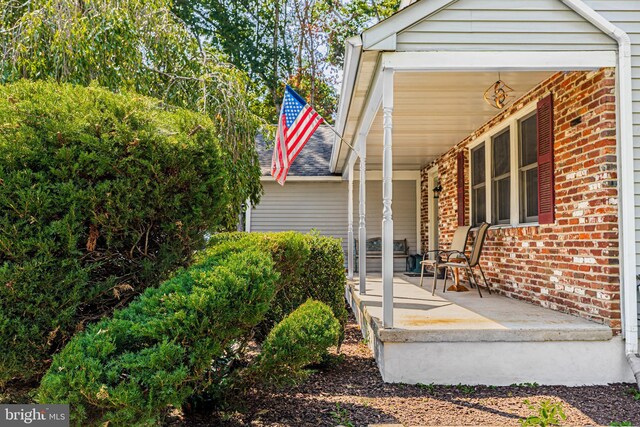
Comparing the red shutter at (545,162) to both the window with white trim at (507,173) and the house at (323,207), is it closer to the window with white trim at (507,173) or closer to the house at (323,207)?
the window with white trim at (507,173)

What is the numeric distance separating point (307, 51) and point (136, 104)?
1908 cm

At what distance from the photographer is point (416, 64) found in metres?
3.98

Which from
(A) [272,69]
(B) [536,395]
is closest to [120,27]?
(B) [536,395]

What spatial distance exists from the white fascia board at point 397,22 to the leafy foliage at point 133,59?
194cm

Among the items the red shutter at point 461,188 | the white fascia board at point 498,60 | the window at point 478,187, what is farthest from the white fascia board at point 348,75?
the red shutter at point 461,188

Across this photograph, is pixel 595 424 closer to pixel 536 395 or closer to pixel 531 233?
pixel 536 395

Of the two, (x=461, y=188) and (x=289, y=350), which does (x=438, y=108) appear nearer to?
(x=461, y=188)

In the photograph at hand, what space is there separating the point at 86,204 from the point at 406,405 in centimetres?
228

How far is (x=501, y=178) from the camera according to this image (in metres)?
6.32

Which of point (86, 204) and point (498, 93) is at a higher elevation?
point (498, 93)

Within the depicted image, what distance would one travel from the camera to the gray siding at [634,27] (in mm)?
3971

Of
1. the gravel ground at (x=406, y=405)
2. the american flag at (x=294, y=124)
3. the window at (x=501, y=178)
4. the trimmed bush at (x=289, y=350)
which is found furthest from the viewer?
the window at (x=501, y=178)

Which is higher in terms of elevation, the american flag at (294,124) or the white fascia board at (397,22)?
the white fascia board at (397,22)

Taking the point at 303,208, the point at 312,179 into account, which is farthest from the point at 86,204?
the point at 303,208
